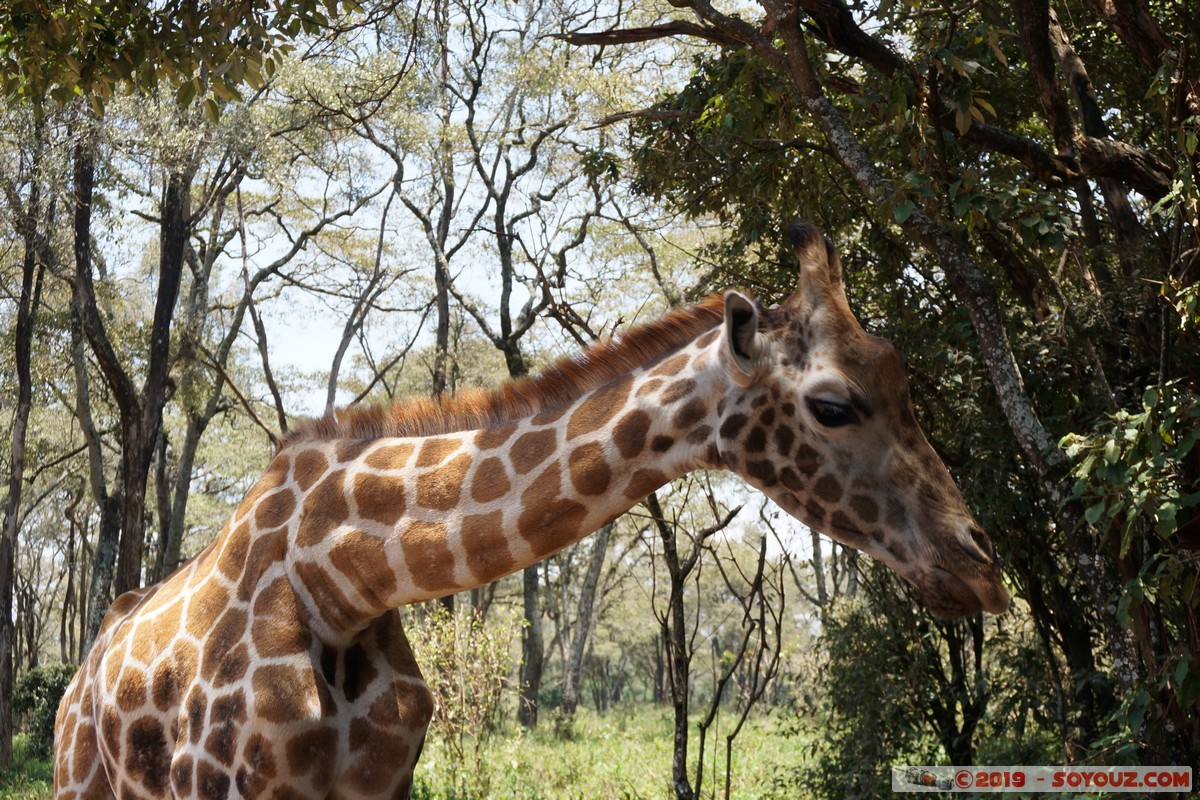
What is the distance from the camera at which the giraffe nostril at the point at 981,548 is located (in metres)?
2.87

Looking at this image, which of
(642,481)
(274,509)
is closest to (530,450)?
(642,481)

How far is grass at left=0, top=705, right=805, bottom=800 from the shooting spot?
11.3 m

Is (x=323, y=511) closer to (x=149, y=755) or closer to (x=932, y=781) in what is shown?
(x=149, y=755)

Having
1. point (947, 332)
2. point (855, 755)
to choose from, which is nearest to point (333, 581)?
point (947, 332)

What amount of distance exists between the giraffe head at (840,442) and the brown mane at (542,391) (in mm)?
359

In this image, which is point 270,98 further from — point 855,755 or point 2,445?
point 855,755

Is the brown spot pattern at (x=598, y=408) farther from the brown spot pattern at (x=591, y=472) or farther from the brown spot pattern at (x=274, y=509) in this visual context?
the brown spot pattern at (x=274, y=509)

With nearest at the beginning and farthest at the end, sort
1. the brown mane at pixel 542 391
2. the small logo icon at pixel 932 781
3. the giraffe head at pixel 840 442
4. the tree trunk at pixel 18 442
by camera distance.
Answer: the giraffe head at pixel 840 442 < the brown mane at pixel 542 391 < the small logo icon at pixel 932 781 < the tree trunk at pixel 18 442

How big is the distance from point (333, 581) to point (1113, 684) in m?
5.69

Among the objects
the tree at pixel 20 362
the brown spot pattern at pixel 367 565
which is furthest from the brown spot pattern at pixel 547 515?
the tree at pixel 20 362

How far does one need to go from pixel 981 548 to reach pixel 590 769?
40.6ft

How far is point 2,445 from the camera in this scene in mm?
25906

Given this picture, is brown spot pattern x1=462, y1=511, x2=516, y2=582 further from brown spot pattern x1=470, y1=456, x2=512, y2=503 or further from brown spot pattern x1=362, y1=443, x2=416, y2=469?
brown spot pattern x1=362, y1=443, x2=416, y2=469

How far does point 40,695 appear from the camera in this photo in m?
20.2
